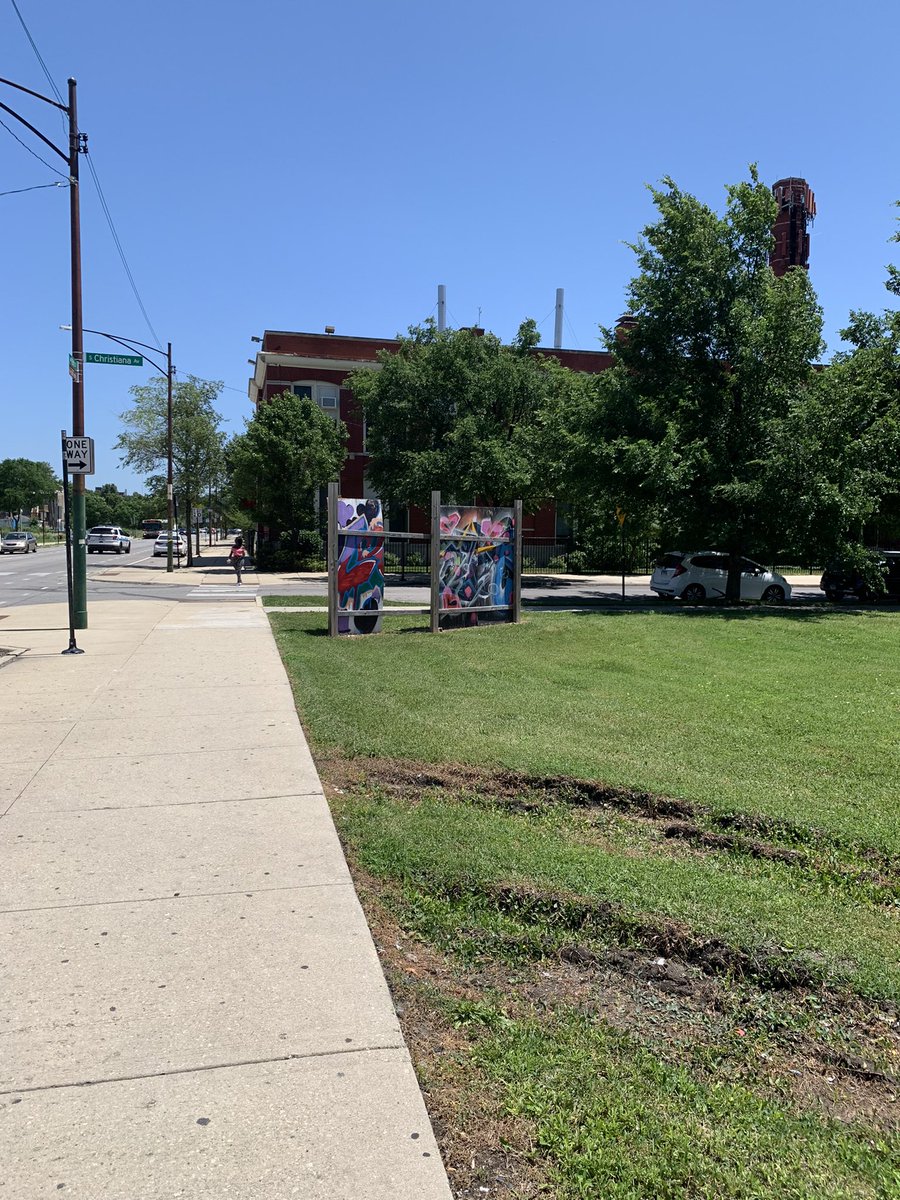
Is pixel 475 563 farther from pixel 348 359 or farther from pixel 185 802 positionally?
pixel 348 359

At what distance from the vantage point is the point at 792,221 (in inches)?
1743

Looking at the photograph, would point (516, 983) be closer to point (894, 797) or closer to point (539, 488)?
point (894, 797)

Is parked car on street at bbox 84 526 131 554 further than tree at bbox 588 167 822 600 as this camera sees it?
Yes

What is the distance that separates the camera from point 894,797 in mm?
5598

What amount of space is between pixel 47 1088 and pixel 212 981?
2.43 ft

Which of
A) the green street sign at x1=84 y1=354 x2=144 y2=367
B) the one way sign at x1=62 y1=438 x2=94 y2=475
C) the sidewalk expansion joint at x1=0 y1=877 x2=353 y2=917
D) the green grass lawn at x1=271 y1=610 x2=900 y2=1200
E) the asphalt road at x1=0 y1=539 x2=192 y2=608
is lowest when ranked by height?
the asphalt road at x1=0 y1=539 x2=192 y2=608

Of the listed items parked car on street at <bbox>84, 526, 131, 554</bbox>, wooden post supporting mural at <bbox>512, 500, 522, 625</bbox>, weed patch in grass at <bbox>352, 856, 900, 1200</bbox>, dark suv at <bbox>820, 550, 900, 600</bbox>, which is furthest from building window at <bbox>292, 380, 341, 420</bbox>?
weed patch in grass at <bbox>352, 856, 900, 1200</bbox>

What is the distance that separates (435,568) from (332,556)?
1.95 m

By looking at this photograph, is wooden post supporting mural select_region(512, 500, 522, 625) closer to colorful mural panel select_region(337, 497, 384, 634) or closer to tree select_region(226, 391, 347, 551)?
colorful mural panel select_region(337, 497, 384, 634)

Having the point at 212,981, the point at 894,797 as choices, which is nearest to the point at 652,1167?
the point at 212,981

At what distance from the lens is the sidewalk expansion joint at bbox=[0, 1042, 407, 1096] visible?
2.78 meters

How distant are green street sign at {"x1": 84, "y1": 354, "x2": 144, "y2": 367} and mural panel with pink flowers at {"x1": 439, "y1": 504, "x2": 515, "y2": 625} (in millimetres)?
6244

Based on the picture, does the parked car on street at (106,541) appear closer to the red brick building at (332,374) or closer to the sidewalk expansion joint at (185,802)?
the red brick building at (332,374)

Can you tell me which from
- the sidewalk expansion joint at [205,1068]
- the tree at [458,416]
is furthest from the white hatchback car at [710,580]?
the sidewalk expansion joint at [205,1068]
